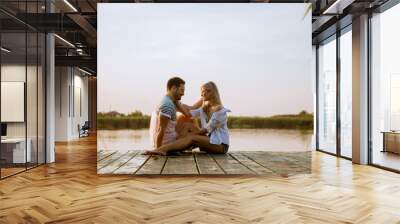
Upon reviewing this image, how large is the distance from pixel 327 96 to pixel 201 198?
20.4 ft

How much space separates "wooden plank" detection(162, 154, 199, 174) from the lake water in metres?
0.40

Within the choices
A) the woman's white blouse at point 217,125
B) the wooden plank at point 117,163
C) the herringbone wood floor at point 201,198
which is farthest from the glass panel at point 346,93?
the wooden plank at point 117,163

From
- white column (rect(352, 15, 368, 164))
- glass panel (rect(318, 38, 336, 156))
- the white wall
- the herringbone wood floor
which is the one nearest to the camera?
the herringbone wood floor

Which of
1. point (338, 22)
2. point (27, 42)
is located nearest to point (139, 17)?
point (27, 42)

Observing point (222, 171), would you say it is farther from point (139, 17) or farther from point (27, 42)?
point (27, 42)

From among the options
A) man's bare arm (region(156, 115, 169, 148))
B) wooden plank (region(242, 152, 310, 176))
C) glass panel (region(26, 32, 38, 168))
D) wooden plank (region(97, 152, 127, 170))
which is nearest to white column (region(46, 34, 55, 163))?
glass panel (region(26, 32, 38, 168))

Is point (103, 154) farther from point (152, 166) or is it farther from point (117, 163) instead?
point (152, 166)

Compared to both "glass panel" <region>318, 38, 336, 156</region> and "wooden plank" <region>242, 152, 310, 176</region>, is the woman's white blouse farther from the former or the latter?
"glass panel" <region>318, 38, 336, 156</region>

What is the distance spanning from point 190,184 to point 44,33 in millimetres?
4176

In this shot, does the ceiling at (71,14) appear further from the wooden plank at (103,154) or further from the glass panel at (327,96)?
the wooden plank at (103,154)

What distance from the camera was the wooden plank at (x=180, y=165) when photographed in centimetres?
613

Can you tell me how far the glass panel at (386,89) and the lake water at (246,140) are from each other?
5.14 ft

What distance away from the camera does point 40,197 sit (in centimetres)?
473

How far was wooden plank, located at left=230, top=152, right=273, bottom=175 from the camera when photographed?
20.5 feet
